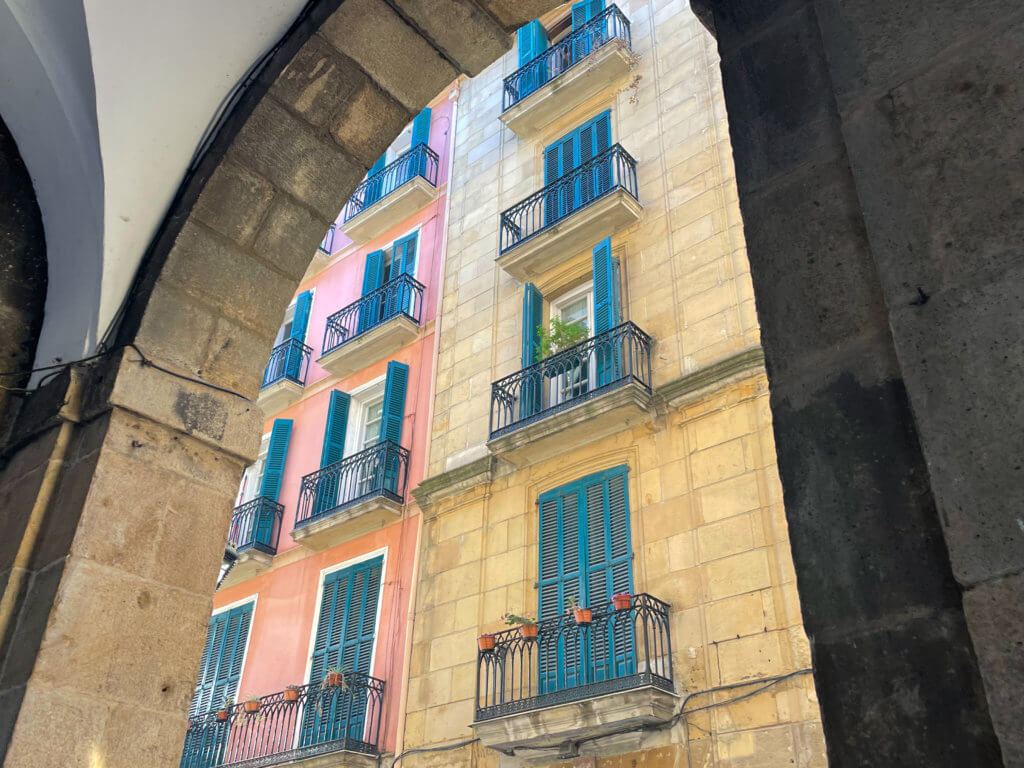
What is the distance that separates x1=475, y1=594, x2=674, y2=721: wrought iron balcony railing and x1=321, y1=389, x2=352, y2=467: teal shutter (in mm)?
5312

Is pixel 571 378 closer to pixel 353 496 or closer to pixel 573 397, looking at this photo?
pixel 573 397

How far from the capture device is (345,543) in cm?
1405

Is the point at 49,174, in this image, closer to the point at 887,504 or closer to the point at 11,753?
the point at 11,753

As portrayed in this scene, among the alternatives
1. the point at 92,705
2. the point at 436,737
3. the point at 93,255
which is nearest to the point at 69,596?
the point at 92,705

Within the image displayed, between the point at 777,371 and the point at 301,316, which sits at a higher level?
the point at 301,316

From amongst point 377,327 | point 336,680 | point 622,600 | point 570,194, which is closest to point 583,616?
point 622,600

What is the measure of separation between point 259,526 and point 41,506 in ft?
41.0

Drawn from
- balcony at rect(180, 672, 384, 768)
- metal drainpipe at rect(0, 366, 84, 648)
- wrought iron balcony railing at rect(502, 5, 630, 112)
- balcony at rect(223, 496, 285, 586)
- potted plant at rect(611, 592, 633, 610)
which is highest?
wrought iron balcony railing at rect(502, 5, 630, 112)

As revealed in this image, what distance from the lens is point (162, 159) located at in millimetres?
3764

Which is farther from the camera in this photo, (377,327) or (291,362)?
(291,362)

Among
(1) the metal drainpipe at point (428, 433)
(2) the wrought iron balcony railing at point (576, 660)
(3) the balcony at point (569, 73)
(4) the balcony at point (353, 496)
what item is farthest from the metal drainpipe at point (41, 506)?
(3) the balcony at point (569, 73)

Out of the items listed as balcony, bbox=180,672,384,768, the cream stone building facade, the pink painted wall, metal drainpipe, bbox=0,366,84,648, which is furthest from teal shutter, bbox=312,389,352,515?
metal drainpipe, bbox=0,366,84,648

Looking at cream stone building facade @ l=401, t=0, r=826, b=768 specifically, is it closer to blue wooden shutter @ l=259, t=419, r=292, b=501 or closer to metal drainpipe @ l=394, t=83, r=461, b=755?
metal drainpipe @ l=394, t=83, r=461, b=755

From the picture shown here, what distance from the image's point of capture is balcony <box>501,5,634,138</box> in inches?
574
